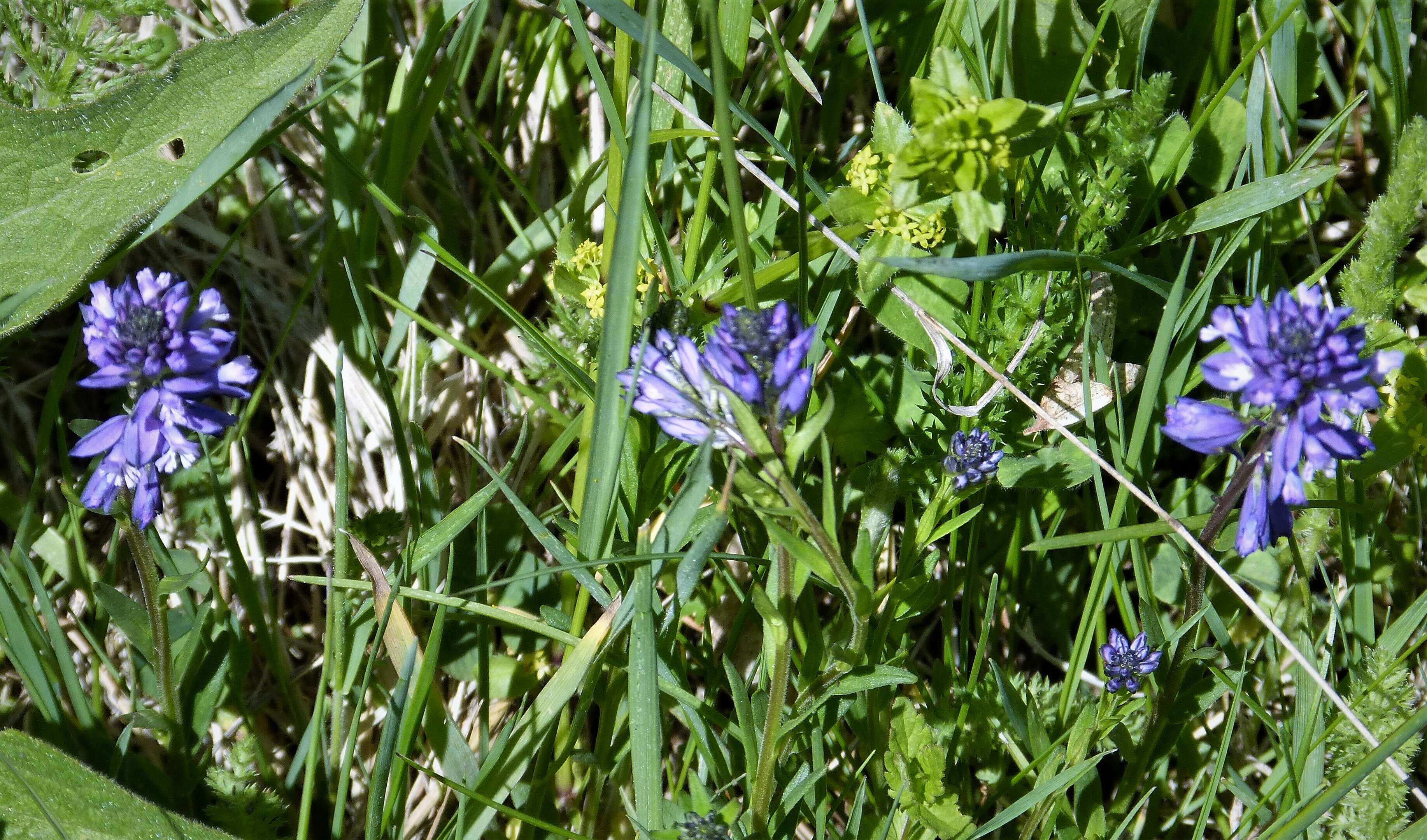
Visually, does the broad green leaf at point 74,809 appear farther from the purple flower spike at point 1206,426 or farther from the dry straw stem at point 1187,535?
the purple flower spike at point 1206,426

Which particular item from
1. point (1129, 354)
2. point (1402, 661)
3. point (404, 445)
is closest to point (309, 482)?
point (404, 445)

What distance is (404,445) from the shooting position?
242cm

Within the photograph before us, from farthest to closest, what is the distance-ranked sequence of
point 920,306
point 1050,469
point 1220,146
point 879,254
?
point 1220,146 < point 920,306 < point 1050,469 < point 879,254

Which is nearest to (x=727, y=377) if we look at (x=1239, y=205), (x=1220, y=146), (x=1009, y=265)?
(x=1009, y=265)

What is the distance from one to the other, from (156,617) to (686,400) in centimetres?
128

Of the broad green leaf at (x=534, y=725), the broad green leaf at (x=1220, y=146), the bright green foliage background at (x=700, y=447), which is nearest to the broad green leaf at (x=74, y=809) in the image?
the bright green foliage background at (x=700, y=447)

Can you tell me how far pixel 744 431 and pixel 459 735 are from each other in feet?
3.77

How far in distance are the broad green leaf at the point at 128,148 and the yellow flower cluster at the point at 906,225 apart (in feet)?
4.15

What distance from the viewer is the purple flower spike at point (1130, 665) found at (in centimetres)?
201

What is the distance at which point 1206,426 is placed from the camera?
1.66 m

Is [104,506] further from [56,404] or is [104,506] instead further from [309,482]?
[309,482]

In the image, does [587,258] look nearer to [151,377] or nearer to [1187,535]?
[151,377]

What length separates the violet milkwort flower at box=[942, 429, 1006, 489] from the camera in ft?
6.81

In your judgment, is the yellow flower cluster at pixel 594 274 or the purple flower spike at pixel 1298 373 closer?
the purple flower spike at pixel 1298 373
